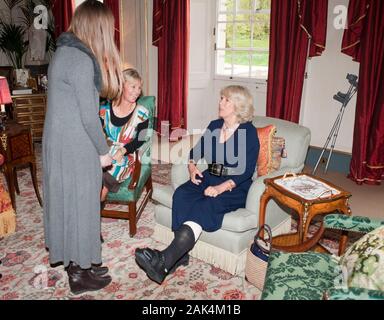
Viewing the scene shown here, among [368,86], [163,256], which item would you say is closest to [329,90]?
[368,86]

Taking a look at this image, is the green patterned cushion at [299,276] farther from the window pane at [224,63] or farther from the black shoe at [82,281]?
the window pane at [224,63]

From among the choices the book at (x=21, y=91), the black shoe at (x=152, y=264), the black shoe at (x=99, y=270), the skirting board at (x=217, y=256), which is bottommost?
the black shoe at (x=99, y=270)

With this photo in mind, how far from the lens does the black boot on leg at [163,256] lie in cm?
255

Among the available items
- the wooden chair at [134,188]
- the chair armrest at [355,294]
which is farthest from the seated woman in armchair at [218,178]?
the chair armrest at [355,294]

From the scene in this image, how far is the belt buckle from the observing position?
2.92 metres

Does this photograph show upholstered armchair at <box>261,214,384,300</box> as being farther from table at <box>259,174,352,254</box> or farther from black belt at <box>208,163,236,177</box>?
black belt at <box>208,163,236,177</box>

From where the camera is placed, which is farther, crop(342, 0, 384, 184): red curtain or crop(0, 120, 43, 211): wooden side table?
crop(342, 0, 384, 184): red curtain

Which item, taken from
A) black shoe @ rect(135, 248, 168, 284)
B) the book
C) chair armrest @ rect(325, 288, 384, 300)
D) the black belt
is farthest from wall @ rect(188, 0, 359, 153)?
chair armrest @ rect(325, 288, 384, 300)

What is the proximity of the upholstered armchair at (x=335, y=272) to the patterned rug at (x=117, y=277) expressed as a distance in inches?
27.8

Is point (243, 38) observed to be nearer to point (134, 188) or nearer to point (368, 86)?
point (368, 86)

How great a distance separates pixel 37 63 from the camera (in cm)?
696

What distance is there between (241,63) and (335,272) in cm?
456

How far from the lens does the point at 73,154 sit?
87.7 inches
